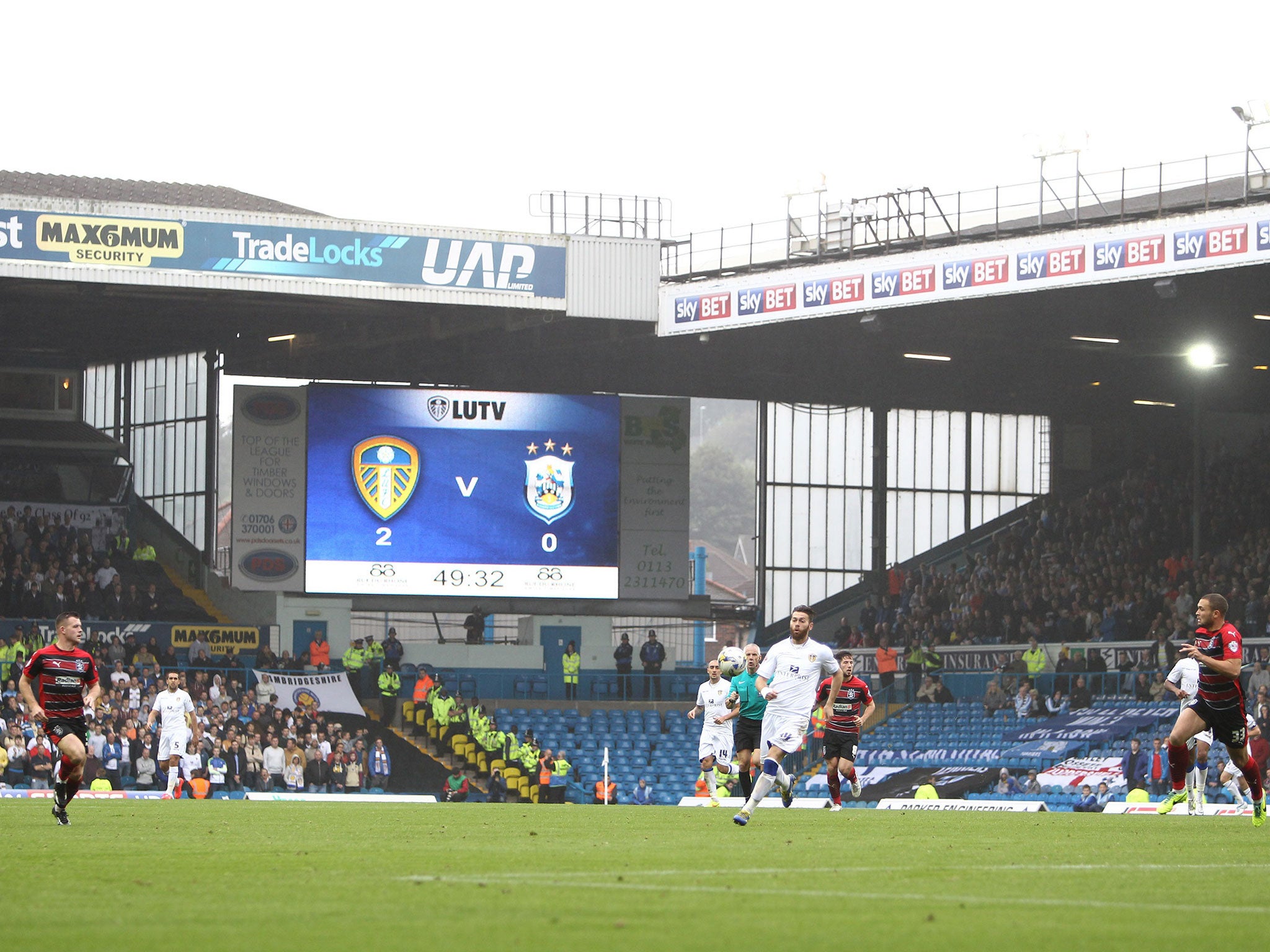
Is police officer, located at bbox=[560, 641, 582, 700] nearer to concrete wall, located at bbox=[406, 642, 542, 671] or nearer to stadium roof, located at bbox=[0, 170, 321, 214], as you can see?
concrete wall, located at bbox=[406, 642, 542, 671]

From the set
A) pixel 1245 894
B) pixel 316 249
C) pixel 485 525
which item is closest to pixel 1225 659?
pixel 1245 894

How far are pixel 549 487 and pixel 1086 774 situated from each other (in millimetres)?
15895

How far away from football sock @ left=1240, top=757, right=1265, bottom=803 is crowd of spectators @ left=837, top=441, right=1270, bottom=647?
930 inches

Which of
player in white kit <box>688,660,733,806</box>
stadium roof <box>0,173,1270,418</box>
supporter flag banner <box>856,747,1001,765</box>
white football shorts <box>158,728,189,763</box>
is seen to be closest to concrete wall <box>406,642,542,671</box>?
stadium roof <box>0,173,1270,418</box>

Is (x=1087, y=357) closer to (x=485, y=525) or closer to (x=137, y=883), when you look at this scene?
(x=485, y=525)

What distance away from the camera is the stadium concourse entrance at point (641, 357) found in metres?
38.6

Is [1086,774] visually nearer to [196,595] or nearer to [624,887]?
[196,595]

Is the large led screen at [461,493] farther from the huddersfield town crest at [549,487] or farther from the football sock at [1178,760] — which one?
the football sock at [1178,760]

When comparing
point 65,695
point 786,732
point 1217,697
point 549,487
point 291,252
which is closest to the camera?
point 1217,697

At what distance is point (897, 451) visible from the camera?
56.3m

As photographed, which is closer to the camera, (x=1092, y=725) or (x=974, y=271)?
(x=974, y=271)

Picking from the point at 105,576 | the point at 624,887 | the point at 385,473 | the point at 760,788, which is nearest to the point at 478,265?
the point at 385,473

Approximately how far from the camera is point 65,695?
16.4 meters

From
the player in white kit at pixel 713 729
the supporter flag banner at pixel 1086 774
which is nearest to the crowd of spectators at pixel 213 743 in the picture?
the player in white kit at pixel 713 729
